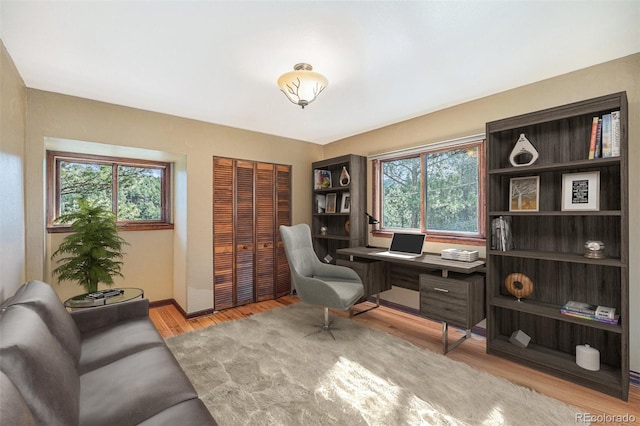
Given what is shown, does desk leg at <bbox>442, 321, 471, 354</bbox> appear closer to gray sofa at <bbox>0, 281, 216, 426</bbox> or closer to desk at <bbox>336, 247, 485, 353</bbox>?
desk at <bbox>336, 247, 485, 353</bbox>

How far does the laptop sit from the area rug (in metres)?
0.85

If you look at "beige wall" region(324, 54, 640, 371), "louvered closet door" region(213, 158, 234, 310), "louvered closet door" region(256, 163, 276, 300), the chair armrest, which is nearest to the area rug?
the chair armrest

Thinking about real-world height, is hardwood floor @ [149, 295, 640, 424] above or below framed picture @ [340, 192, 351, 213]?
below

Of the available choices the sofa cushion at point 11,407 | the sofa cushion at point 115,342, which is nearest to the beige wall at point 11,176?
the sofa cushion at point 115,342

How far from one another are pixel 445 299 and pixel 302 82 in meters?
2.17

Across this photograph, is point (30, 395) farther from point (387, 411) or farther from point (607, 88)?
point (607, 88)

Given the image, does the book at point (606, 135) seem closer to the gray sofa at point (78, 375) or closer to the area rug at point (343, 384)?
the area rug at point (343, 384)

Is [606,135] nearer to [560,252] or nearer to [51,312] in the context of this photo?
[560,252]

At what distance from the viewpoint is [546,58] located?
2139 millimetres

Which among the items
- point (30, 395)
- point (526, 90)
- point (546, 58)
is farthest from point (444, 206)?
point (30, 395)

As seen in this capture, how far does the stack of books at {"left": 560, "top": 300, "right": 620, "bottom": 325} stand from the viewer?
1.98m

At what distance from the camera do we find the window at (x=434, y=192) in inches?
118

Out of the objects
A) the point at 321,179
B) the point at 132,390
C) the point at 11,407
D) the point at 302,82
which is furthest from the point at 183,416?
the point at 321,179

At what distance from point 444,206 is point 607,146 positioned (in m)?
1.43
